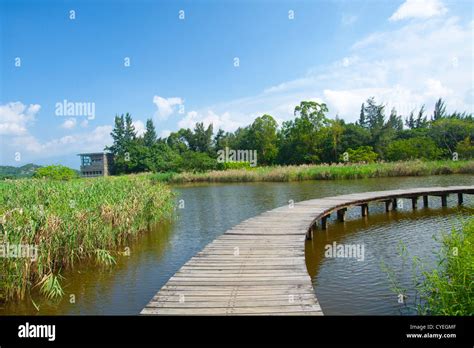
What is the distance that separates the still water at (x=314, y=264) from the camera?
228 inches

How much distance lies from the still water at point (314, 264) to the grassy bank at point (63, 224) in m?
0.31

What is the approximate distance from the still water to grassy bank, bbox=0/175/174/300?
0.31m

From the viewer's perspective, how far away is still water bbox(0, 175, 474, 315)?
19.0ft

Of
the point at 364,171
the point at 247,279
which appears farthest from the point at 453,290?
the point at 364,171

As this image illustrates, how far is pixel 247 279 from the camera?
213 inches

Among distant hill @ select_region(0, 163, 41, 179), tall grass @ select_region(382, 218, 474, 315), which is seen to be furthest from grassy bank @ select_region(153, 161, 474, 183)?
tall grass @ select_region(382, 218, 474, 315)

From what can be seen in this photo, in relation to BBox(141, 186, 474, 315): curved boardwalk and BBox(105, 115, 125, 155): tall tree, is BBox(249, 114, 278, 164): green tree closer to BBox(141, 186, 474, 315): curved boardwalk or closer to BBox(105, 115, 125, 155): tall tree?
BBox(105, 115, 125, 155): tall tree

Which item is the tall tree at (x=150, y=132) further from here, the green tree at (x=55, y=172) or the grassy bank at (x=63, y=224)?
the grassy bank at (x=63, y=224)

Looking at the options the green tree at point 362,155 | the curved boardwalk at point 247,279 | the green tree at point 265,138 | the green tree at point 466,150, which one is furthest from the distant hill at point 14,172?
the green tree at point 466,150

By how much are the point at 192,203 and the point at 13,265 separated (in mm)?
11605

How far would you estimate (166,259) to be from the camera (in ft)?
27.5
